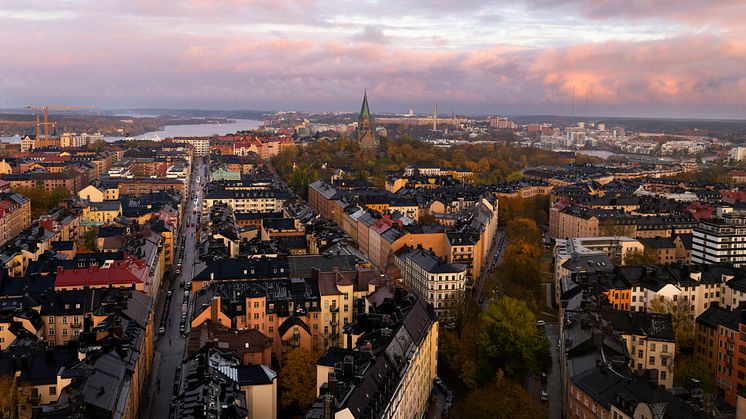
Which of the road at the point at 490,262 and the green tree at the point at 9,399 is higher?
the green tree at the point at 9,399

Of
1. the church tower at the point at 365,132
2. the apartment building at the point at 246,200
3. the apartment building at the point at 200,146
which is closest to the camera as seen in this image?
the apartment building at the point at 246,200

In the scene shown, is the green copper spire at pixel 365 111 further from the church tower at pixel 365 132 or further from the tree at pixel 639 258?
the tree at pixel 639 258

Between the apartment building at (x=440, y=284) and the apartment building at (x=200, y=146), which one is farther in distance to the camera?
the apartment building at (x=200, y=146)

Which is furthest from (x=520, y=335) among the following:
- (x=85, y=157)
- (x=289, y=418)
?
(x=85, y=157)

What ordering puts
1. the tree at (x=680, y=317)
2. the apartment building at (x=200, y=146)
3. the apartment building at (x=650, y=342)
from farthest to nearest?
the apartment building at (x=200, y=146) → the tree at (x=680, y=317) → the apartment building at (x=650, y=342)

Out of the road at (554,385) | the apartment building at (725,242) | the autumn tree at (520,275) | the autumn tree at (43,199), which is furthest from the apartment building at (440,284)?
the autumn tree at (43,199)

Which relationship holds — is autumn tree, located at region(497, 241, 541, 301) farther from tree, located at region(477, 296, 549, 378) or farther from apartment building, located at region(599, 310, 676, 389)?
apartment building, located at region(599, 310, 676, 389)
